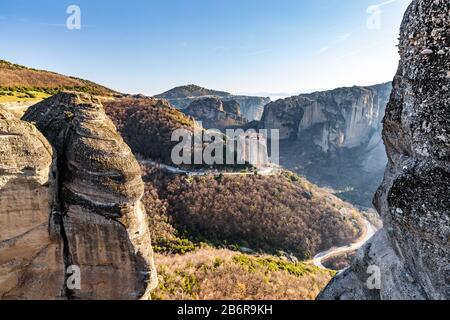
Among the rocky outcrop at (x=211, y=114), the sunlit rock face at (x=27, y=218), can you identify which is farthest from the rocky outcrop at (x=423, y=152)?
the rocky outcrop at (x=211, y=114)

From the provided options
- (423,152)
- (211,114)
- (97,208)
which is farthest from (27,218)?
(211,114)

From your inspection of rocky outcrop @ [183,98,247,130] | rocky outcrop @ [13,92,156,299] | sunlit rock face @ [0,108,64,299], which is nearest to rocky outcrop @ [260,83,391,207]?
rocky outcrop @ [183,98,247,130]

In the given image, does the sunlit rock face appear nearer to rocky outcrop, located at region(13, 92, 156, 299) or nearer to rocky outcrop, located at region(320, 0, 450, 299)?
rocky outcrop, located at region(13, 92, 156, 299)

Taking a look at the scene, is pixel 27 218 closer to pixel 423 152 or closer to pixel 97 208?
pixel 97 208

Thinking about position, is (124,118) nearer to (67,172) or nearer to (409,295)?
(67,172)

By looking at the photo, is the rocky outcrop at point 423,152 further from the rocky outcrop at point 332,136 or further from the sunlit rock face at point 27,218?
the rocky outcrop at point 332,136

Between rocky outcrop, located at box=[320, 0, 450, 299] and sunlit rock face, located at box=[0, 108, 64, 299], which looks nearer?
rocky outcrop, located at box=[320, 0, 450, 299]
